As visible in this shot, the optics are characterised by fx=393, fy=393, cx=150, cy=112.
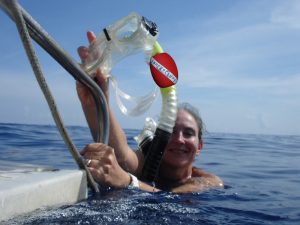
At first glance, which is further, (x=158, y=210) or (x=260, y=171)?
(x=260, y=171)

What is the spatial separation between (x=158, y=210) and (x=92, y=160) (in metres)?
0.60

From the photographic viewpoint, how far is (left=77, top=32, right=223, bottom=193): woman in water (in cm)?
310

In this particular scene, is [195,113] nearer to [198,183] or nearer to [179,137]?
[179,137]

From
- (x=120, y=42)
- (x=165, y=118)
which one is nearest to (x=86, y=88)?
(x=120, y=42)

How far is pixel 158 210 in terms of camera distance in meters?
2.84

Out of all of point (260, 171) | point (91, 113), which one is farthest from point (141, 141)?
point (260, 171)

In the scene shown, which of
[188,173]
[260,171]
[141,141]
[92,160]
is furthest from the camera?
[260,171]

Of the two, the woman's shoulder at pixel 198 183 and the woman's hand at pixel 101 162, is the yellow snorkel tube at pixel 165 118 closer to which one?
the woman's hand at pixel 101 162

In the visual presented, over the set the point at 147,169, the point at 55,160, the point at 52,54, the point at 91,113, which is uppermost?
the point at 52,54

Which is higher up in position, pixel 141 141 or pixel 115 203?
pixel 141 141

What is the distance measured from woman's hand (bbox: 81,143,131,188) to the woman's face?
1290 mm

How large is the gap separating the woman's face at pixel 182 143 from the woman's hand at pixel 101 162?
4.23ft

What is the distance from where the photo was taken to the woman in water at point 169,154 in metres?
3.10

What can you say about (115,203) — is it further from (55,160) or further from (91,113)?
(55,160)
